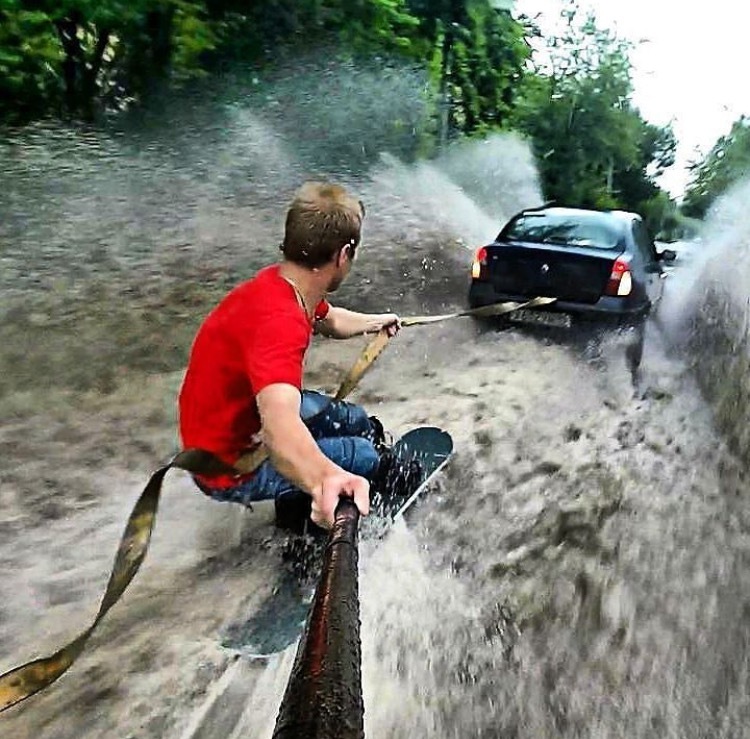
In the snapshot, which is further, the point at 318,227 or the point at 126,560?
the point at 318,227

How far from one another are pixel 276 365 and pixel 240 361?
0.19 metres

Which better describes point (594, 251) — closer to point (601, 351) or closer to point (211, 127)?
point (601, 351)

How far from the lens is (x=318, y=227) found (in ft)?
3.60

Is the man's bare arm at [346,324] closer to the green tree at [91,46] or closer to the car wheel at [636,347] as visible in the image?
the car wheel at [636,347]

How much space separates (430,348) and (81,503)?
859 mm

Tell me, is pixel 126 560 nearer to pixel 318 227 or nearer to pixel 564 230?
pixel 318 227

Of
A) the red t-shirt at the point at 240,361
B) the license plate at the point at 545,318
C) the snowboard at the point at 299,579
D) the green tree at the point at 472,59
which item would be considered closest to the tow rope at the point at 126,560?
the red t-shirt at the point at 240,361

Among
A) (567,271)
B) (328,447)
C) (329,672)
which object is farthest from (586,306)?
(329,672)

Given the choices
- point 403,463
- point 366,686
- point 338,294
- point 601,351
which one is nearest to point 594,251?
point 601,351

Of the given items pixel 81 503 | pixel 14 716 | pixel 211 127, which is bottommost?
pixel 81 503

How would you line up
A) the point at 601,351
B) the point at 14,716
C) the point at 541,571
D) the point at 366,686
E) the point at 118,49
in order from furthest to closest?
the point at 118,49 < the point at 601,351 < the point at 541,571 < the point at 366,686 < the point at 14,716

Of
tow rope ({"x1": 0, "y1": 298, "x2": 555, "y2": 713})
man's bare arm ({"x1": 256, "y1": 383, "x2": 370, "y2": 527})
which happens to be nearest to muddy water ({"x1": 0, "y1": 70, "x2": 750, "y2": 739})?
tow rope ({"x1": 0, "y1": 298, "x2": 555, "y2": 713})

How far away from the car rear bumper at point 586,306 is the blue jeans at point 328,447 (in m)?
0.69

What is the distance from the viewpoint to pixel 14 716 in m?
1.17
